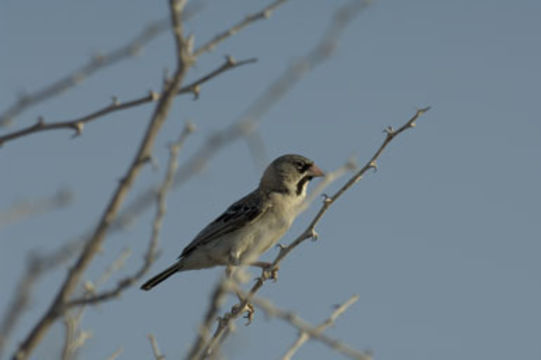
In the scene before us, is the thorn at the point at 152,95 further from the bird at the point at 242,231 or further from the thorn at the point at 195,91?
the bird at the point at 242,231

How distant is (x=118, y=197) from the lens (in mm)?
2184

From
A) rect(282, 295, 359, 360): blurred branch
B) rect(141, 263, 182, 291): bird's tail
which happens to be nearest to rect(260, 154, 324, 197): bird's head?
rect(141, 263, 182, 291): bird's tail

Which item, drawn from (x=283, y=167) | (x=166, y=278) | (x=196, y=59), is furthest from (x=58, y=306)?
(x=283, y=167)

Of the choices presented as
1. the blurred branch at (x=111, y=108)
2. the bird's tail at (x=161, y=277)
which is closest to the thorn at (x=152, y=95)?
the blurred branch at (x=111, y=108)

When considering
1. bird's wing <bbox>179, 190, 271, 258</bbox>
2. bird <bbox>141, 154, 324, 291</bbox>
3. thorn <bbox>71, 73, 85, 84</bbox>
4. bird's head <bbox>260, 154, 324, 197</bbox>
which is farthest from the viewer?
bird's head <bbox>260, 154, 324, 197</bbox>

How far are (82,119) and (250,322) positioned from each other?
581 cm

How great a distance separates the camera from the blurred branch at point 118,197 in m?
2.04

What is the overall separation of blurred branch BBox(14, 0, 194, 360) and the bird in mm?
5939

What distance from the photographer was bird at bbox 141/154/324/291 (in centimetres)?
852

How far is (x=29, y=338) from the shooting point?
80.6 inches

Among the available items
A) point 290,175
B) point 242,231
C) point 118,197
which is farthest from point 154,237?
point 290,175

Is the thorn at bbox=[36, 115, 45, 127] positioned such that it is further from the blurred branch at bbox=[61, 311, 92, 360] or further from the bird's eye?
the bird's eye

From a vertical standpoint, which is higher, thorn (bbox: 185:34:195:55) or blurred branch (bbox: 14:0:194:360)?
thorn (bbox: 185:34:195:55)

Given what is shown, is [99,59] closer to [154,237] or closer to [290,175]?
[154,237]
